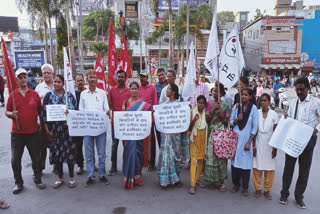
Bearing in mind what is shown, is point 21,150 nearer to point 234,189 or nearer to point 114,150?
point 114,150

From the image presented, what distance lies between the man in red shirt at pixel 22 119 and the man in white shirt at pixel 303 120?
3.70 metres

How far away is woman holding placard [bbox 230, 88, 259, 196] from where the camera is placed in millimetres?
3473

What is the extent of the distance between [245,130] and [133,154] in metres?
1.70

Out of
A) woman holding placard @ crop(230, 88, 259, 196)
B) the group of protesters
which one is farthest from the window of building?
woman holding placard @ crop(230, 88, 259, 196)

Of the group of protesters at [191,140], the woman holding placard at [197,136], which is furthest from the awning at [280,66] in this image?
the woman holding placard at [197,136]

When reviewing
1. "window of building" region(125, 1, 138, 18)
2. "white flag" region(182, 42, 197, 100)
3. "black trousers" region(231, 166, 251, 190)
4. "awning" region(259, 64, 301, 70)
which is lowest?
"black trousers" region(231, 166, 251, 190)

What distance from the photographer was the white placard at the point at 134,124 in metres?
3.74

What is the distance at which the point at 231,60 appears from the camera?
3.78 m

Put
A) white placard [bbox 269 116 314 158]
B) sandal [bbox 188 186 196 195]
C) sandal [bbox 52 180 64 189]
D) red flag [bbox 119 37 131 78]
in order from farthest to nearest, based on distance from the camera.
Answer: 1. red flag [bbox 119 37 131 78]
2. sandal [bbox 52 180 64 189]
3. sandal [bbox 188 186 196 195]
4. white placard [bbox 269 116 314 158]

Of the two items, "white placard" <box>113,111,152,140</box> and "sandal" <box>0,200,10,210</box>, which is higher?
"white placard" <box>113,111,152,140</box>

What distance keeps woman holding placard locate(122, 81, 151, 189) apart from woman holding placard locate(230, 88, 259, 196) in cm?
138

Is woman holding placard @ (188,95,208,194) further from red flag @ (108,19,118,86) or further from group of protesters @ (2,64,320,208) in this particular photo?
red flag @ (108,19,118,86)

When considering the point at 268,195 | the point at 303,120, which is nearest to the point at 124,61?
the point at 303,120

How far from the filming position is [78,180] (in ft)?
13.7
